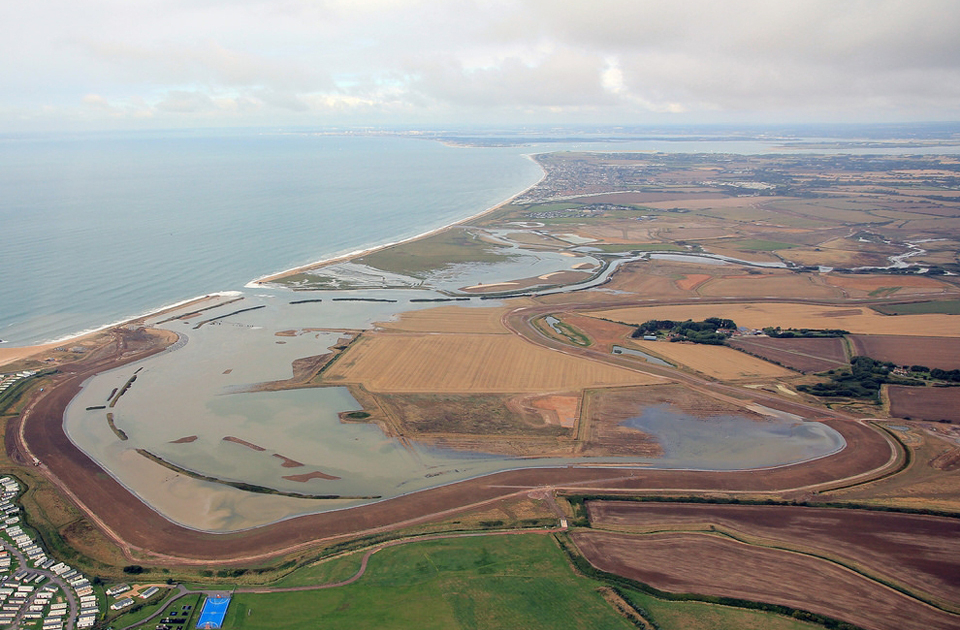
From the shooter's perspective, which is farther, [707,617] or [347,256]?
[347,256]

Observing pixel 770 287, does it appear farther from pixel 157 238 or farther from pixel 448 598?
pixel 157 238

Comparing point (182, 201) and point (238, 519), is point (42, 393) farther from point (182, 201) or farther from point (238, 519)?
point (182, 201)

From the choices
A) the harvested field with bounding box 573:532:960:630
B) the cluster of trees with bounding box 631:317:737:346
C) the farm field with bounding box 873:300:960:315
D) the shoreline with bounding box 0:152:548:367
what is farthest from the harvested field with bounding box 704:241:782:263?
the harvested field with bounding box 573:532:960:630

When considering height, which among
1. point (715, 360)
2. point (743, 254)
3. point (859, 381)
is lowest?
point (859, 381)

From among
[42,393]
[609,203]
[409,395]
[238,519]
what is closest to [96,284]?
[42,393]

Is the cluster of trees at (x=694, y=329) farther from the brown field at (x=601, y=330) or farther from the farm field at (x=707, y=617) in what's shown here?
the farm field at (x=707, y=617)

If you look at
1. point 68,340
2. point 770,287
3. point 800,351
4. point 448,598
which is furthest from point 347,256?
point 448,598

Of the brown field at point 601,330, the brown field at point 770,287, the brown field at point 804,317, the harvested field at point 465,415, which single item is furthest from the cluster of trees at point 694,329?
the harvested field at point 465,415

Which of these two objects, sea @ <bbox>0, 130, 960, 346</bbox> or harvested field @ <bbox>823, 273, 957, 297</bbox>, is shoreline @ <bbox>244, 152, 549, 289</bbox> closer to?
sea @ <bbox>0, 130, 960, 346</bbox>
